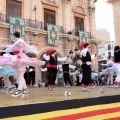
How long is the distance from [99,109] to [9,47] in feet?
9.74

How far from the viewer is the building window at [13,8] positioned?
17473mm

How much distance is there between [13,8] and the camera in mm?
17781

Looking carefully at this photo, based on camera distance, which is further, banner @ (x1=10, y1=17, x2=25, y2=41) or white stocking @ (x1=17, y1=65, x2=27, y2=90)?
banner @ (x1=10, y1=17, x2=25, y2=41)

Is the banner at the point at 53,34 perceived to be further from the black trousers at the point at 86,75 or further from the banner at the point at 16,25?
the black trousers at the point at 86,75

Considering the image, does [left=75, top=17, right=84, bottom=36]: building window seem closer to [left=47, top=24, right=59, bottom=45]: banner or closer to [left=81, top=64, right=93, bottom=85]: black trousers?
[left=47, top=24, right=59, bottom=45]: banner

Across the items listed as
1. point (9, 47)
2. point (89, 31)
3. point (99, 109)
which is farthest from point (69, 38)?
point (99, 109)

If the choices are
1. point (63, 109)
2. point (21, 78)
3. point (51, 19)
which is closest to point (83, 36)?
point (51, 19)

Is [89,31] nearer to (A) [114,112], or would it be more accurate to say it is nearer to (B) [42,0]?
(B) [42,0]

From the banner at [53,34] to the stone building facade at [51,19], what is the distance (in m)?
0.39

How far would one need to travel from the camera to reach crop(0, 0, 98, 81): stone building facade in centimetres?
1756

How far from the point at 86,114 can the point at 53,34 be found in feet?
48.5

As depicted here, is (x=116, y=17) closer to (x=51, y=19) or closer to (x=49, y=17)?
(x=51, y=19)

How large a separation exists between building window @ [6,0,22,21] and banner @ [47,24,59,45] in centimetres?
272

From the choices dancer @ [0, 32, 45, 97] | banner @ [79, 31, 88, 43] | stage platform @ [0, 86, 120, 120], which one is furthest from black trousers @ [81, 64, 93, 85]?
banner @ [79, 31, 88, 43]
